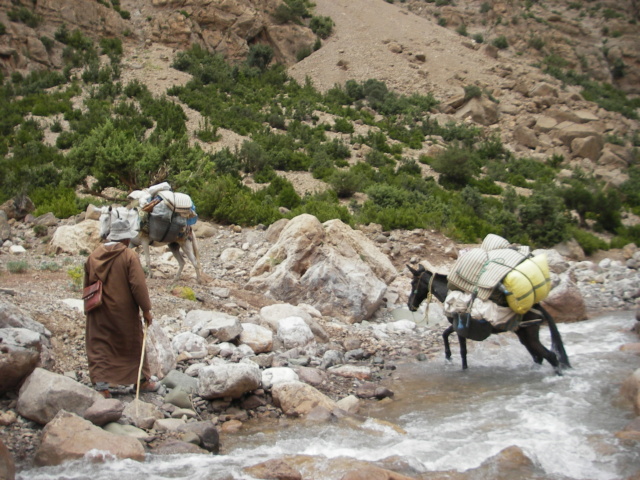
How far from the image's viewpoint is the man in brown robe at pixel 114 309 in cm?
477

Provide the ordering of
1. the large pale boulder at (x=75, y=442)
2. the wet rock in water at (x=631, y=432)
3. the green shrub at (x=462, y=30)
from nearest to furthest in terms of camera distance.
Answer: the large pale boulder at (x=75, y=442)
the wet rock in water at (x=631, y=432)
the green shrub at (x=462, y=30)

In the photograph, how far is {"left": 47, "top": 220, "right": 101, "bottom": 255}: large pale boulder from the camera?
11.1 metres

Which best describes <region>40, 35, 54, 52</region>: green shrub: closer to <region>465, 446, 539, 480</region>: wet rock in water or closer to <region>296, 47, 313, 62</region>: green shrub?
<region>296, 47, 313, 62</region>: green shrub

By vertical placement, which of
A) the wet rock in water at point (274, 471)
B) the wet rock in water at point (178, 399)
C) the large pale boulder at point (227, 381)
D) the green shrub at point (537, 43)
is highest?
the green shrub at point (537, 43)

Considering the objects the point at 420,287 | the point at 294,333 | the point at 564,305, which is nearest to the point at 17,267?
the point at 294,333

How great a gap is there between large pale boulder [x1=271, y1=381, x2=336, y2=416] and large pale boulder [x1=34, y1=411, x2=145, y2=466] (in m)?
1.59

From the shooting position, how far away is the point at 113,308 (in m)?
4.81

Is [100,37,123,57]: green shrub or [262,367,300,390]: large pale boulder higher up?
[262,367,300,390]: large pale boulder

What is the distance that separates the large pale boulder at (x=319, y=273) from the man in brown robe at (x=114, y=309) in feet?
Result: 15.1

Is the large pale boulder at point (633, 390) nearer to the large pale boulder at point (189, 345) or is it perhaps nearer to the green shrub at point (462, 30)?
the large pale boulder at point (189, 345)

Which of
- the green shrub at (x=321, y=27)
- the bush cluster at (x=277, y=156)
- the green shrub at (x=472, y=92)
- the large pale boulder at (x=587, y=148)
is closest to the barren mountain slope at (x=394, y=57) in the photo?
the green shrub at (x=321, y=27)

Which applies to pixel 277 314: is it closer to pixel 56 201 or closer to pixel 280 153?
pixel 56 201

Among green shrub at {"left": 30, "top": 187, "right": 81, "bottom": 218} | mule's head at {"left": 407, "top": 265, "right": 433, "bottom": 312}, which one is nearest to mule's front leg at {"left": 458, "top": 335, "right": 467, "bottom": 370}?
mule's head at {"left": 407, "top": 265, "right": 433, "bottom": 312}

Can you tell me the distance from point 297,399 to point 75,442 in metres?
2.08
